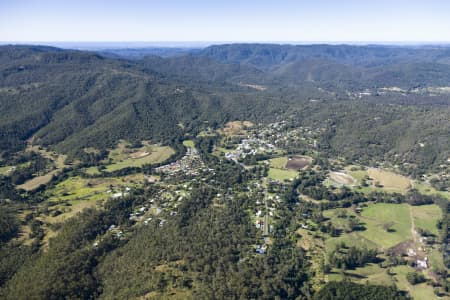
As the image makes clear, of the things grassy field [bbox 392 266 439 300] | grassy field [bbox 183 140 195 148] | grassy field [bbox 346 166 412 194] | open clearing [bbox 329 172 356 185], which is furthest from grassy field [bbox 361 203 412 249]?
grassy field [bbox 183 140 195 148]

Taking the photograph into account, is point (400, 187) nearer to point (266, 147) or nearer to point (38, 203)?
point (266, 147)

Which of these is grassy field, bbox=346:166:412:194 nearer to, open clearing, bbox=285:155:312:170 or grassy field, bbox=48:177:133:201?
open clearing, bbox=285:155:312:170

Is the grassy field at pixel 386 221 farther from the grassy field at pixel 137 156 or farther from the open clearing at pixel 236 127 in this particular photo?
the open clearing at pixel 236 127

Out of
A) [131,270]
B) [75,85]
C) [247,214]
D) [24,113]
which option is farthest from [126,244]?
[75,85]

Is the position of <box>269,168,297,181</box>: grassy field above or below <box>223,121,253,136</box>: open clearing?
below

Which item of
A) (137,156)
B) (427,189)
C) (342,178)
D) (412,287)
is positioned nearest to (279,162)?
(342,178)

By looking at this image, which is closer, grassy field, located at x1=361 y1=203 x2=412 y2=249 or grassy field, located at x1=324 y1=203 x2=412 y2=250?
grassy field, located at x1=324 y1=203 x2=412 y2=250

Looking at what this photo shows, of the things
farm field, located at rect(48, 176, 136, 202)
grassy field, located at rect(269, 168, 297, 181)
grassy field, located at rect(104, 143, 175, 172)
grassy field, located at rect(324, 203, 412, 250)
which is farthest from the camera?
grassy field, located at rect(104, 143, 175, 172)
